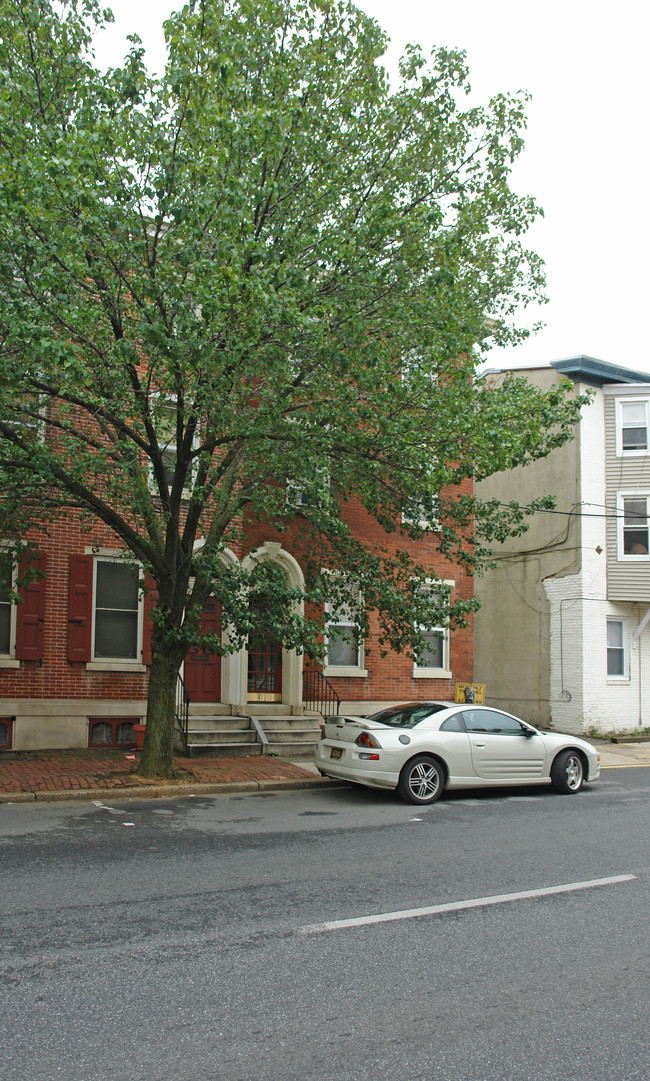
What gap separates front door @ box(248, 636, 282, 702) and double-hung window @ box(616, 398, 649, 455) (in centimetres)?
1102

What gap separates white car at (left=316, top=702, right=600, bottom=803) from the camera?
11203 mm

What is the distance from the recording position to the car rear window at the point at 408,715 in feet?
38.5

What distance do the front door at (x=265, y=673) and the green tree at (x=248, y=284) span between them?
16.1 feet

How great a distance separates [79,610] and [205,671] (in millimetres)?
2899

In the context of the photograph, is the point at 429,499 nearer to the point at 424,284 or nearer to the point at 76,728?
the point at 424,284

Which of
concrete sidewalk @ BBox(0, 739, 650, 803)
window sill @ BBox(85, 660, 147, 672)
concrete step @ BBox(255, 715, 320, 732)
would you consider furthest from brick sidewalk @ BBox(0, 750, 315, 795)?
window sill @ BBox(85, 660, 147, 672)

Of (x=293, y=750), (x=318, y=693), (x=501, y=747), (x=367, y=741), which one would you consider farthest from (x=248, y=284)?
(x=318, y=693)

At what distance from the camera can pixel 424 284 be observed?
1138 centimetres

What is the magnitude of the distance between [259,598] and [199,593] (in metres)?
0.86

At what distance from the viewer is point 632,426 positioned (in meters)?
22.4

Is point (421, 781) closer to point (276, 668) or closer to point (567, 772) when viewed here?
point (567, 772)

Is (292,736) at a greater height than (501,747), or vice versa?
(501,747)

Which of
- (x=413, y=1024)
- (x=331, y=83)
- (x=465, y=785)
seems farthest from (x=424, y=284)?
(x=413, y=1024)

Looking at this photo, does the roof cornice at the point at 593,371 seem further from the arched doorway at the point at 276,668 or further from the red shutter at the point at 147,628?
the red shutter at the point at 147,628
